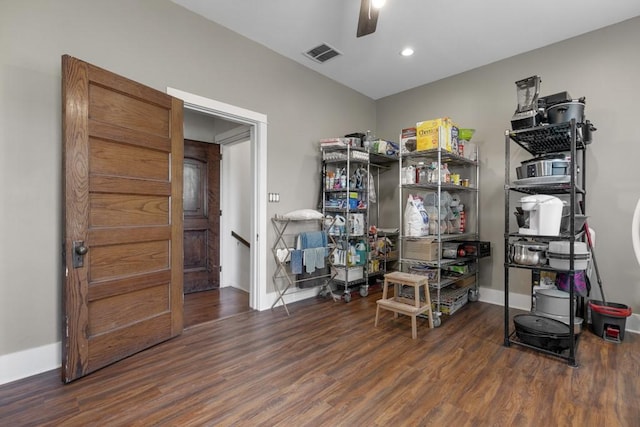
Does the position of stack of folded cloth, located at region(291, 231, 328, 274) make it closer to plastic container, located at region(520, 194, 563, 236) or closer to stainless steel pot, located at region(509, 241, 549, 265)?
stainless steel pot, located at region(509, 241, 549, 265)

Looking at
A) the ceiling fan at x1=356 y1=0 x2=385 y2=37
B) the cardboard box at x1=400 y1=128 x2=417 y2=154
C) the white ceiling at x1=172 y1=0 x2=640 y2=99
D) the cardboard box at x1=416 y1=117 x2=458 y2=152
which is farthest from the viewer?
the cardboard box at x1=400 y1=128 x2=417 y2=154

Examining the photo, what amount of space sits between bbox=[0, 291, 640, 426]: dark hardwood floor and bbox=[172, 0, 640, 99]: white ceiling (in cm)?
309

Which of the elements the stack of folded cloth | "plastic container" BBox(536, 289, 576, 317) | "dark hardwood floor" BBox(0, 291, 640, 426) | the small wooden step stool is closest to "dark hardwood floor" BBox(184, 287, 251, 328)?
"dark hardwood floor" BBox(0, 291, 640, 426)

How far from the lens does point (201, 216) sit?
4.60 metres

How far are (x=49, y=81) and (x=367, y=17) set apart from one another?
2325 mm

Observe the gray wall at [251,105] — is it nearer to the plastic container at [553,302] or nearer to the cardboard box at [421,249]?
the plastic container at [553,302]

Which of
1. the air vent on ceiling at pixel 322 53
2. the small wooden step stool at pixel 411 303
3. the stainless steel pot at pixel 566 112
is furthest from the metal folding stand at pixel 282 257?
the stainless steel pot at pixel 566 112

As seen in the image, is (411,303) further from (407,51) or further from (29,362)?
(29,362)

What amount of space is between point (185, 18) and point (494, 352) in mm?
4104

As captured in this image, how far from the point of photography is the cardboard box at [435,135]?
3.27 metres

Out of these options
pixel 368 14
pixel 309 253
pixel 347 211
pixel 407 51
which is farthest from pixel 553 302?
pixel 407 51

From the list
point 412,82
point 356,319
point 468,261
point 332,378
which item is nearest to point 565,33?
point 412,82

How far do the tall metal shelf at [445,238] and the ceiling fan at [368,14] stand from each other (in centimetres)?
152

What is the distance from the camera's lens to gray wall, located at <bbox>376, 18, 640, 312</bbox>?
3.05 meters
